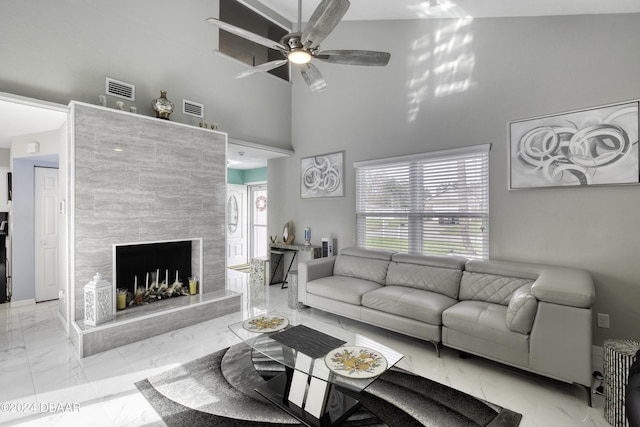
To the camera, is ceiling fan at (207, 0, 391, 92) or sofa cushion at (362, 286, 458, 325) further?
sofa cushion at (362, 286, 458, 325)

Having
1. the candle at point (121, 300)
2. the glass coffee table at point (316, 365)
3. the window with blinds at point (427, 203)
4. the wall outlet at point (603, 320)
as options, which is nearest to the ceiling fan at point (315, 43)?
the window with blinds at point (427, 203)

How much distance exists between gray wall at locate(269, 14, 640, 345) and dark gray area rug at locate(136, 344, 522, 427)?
1.73 m

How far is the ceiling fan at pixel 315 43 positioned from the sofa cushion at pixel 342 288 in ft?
7.34

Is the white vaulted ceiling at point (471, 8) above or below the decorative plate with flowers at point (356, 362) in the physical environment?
above

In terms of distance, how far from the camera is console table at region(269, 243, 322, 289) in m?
5.31

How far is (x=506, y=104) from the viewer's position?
130 inches

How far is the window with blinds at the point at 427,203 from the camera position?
11.6 ft

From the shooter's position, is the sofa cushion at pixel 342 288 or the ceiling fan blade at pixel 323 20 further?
the sofa cushion at pixel 342 288

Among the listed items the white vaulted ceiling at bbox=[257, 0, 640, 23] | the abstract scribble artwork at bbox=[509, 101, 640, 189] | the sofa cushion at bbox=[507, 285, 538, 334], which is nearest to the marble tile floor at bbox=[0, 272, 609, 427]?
the sofa cushion at bbox=[507, 285, 538, 334]

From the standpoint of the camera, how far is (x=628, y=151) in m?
2.64

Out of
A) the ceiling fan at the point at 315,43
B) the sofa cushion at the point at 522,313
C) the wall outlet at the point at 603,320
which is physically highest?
the ceiling fan at the point at 315,43

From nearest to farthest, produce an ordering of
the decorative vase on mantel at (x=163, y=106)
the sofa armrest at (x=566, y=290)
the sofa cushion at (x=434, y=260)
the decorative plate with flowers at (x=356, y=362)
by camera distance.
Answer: the decorative plate with flowers at (x=356, y=362) < the sofa armrest at (x=566, y=290) < the sofa cushion at (x=434, y=260) < the decorative vase on mantel at (x=163, y=106)

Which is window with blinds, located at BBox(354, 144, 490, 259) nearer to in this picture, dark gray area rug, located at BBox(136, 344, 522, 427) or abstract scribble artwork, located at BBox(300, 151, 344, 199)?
abstract scribble artwork, located at BBox(300, 151, 344, 199)

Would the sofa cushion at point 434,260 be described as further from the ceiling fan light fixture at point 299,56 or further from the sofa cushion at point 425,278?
the ceiling fan light fixture at point 299,56
